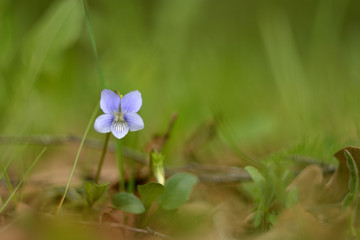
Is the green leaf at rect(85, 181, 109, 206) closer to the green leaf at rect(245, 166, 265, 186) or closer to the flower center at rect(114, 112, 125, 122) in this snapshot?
the flower center at rect(114, 112, 125, 122)

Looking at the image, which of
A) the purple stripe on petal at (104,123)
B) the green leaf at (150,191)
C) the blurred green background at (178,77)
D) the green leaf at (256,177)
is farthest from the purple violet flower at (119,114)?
the blurred green background at (178,77)

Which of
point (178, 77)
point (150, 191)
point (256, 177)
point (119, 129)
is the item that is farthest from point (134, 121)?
point (178, 77)

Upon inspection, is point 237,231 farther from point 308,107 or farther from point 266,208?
point 308,107

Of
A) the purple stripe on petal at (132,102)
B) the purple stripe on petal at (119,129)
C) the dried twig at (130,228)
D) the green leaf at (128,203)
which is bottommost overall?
the dried twig at (130,228)

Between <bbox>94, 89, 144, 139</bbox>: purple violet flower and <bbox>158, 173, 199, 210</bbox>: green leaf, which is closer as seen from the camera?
<bbox>94, 89, 144, 139</bbox>: purple violet flower

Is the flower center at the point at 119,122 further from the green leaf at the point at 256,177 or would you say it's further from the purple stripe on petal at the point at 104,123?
the green leaf at the point at 256,177

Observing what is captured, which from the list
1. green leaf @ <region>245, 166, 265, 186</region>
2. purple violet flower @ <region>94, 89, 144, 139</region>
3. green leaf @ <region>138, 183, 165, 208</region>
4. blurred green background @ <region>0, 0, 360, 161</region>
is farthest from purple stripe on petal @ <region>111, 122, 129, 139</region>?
blurred green background @ <region>0, 0, 360, 161</region>
